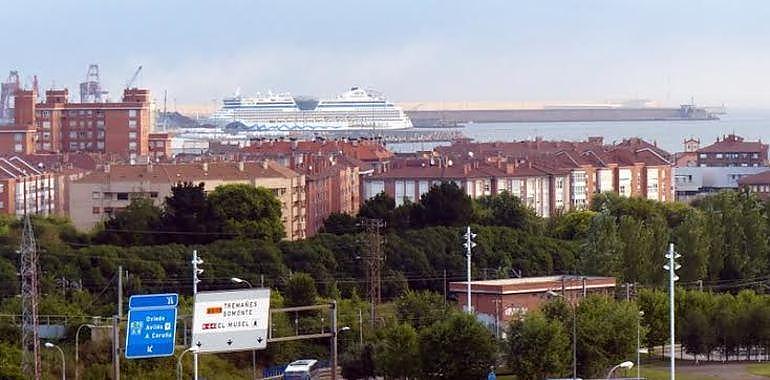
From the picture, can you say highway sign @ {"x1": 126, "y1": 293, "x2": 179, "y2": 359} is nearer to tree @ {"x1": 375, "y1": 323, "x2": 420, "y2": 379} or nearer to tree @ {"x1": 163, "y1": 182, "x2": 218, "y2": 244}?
tree @ {"x1": 375, "y1": 323, "x2": 420, "y2": 379}

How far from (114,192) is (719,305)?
28.1 meters

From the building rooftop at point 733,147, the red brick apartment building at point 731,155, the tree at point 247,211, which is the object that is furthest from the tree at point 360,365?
the building rooftop at point 733,147

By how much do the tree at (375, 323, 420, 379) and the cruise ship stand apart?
503 ft

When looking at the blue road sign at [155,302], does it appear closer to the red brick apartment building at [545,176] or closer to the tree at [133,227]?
the tree at [133,227]

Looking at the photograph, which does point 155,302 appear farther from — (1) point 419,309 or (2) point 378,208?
(2) point 378,208

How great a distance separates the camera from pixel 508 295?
34.8m

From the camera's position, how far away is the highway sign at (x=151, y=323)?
20.8m

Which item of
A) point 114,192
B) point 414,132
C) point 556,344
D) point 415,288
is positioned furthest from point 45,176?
point 414,132

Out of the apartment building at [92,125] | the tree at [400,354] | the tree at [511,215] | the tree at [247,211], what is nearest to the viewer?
the tree at [400,354]

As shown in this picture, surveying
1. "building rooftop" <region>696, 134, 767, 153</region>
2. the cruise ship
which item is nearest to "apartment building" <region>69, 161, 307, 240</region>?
"building rooftop" <region>696, 134, 767, 153</region>

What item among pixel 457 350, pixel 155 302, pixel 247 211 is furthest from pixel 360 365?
pixel 247 211

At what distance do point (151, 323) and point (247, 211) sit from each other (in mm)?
28946

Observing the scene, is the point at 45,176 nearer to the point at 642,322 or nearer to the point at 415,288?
the point at 415,288

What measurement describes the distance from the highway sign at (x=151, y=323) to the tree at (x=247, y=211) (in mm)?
27532
